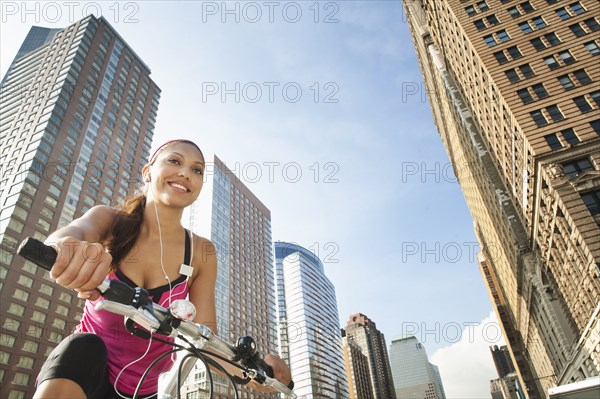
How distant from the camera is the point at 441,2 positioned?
4722 centimetres

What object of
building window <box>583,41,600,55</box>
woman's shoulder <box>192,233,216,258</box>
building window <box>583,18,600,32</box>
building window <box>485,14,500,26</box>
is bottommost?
woman's shoulder <box>192,233,216,258</box>

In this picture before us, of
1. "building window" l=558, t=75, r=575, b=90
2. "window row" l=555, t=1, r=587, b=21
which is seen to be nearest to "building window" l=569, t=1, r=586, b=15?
"window row" l=555, t=1, r=587, b=21

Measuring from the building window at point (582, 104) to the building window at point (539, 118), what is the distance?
2605 mm

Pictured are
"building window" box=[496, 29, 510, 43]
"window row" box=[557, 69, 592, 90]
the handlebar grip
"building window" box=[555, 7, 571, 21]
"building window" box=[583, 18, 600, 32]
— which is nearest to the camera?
the handlebar grip

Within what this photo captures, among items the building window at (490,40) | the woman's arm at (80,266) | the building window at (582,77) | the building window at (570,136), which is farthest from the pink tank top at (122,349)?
the building window at (490,40)

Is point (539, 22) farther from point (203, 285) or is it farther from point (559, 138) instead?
point (203, 285)

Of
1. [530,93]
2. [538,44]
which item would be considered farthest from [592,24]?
[530,93]

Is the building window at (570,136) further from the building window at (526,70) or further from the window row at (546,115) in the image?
the building window at (526,70)

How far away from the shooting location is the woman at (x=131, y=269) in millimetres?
1606

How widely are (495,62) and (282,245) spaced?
5359 inches

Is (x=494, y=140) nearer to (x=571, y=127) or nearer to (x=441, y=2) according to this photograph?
(x=571, y=127)

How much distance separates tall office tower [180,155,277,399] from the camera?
88.3m

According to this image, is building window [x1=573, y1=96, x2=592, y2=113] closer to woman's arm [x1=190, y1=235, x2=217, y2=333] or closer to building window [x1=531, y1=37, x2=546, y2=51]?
building window [x1=531, y1=37, x2=546, y2=51]

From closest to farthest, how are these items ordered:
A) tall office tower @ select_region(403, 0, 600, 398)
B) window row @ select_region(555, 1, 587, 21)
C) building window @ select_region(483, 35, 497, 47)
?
tall office tower @ select_region(403, 0, 600, 398) → window row @ select_region(555, 1, 587, 21) → building window @ select_region(483, 35, 497, 47)
